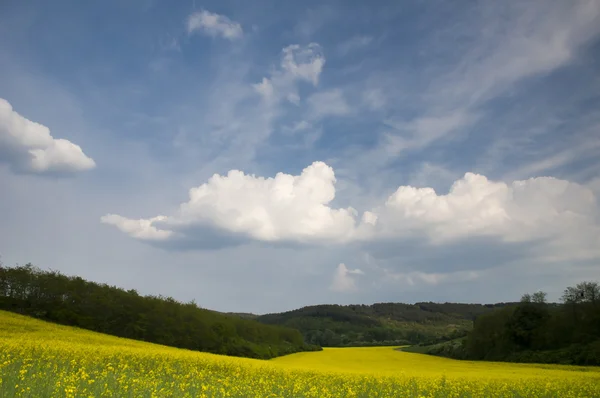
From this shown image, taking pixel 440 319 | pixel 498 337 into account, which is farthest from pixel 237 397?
pixel 440 319

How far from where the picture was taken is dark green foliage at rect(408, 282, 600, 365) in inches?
1671

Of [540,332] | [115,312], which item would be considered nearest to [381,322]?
[540,332]

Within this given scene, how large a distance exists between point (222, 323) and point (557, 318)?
37872mm

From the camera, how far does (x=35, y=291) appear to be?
40.4 meters

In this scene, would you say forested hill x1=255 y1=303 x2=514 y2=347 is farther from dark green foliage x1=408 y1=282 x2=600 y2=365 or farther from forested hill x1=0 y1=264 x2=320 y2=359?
forested hill x1=0 y1=264 x2=320 y2=359

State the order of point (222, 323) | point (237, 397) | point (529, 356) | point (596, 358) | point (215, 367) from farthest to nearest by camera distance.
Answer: point (222, 323)
point (529, 356)
point (596, 358)
point (215, 367)
point (237, 397)

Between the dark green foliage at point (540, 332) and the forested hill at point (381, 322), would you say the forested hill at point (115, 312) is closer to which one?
the dark green foliage at point (540, 332)

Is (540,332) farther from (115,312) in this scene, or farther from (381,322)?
(381,322)

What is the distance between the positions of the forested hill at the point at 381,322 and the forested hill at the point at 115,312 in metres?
37.3

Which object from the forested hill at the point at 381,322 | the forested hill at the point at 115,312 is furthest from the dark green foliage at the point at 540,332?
the forested hill at the point at 115,312

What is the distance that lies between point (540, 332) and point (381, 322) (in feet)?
244

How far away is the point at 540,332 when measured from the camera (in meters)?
46.4

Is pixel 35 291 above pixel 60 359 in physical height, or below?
above

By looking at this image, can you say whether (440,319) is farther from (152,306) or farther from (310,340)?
(152,306)
